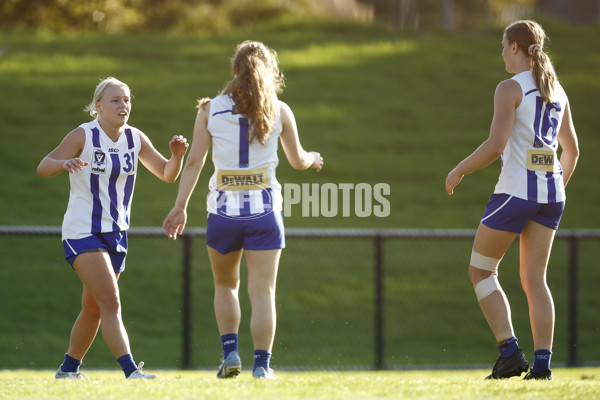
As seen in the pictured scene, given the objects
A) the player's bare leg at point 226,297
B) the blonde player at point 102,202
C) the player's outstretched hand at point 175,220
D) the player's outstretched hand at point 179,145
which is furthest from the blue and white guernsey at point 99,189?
the player's bare leg at point 226,297

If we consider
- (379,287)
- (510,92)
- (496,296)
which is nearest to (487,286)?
(496,296)

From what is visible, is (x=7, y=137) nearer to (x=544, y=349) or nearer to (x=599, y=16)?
(x=544, y=349)

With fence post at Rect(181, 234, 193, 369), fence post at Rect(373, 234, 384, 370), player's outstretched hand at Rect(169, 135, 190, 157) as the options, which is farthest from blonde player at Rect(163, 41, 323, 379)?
fence post at Rect(373, 234, 384, 370)

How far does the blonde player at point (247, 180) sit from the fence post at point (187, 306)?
164 inches

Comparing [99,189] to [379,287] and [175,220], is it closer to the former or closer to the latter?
[175,220]

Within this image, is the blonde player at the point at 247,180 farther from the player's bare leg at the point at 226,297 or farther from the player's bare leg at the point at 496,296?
the player's bare leg at the point at 496,296

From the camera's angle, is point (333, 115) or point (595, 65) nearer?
point (333, 115)

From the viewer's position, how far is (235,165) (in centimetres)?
485

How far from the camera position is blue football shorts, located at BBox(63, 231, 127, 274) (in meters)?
5.02

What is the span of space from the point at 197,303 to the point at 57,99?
968 centimetres

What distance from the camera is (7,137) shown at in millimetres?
16812

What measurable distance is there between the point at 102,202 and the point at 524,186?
8.35 ft

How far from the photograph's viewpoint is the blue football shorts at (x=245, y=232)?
15.9ft

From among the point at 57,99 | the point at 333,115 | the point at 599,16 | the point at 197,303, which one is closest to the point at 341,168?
the point at 333,115
